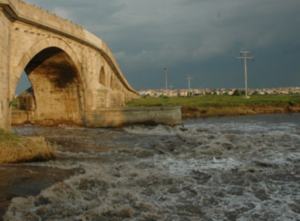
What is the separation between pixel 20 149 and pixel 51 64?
1785 cm

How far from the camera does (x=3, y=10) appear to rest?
18.8 meters

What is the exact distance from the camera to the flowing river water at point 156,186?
29.1ft

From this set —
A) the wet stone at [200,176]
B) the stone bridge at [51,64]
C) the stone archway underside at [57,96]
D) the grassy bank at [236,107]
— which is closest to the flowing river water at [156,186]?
the wet stone at [200,176]

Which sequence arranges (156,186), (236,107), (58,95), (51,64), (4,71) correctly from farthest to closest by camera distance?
(236,107) < (58,95) < (51,64) < (4,71) < (156,186)

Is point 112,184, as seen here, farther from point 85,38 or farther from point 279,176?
point 85,38

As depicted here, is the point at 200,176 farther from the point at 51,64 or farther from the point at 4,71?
the point at 51,64

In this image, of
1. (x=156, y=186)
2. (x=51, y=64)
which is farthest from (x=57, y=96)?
(x=156, y=186)

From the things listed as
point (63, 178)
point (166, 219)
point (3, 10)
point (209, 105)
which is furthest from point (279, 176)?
point (209, 105)

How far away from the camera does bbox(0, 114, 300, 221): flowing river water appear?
8.87 meters

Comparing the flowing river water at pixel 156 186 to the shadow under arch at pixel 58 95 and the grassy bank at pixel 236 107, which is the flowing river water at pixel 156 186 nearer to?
the shadow under arch at pixel 58 95

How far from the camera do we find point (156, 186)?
1139 cm

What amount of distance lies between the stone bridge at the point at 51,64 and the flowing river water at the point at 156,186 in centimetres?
600

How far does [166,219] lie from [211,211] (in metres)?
1.24

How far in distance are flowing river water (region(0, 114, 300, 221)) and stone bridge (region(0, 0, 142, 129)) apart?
6.00 meters
